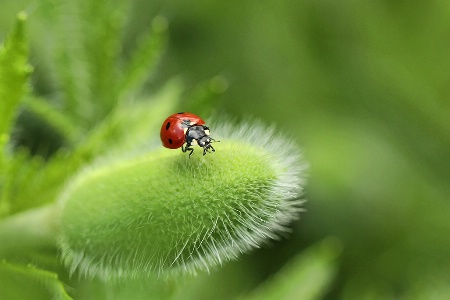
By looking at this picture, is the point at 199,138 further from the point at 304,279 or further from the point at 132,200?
the point at 304,279

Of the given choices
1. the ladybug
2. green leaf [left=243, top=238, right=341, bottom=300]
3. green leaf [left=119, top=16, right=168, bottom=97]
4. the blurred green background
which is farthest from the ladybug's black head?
the blurred green background

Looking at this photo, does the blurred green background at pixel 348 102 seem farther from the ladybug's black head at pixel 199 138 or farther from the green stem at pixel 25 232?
the ladybug's black head at pixel 199 138

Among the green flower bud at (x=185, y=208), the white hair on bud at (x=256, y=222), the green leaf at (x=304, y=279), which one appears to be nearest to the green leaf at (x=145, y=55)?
the green flower bud at (x=185, y=208)

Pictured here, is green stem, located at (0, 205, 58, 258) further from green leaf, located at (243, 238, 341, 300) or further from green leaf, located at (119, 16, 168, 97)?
green leaf, located at (243, 238, 341, 300)

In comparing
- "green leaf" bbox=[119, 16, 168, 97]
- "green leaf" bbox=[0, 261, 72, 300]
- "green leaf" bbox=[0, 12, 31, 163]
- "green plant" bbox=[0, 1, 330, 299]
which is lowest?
"green leaf" bbox=[0, 261, 72, 300]

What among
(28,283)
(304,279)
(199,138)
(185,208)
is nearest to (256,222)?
(185,208)

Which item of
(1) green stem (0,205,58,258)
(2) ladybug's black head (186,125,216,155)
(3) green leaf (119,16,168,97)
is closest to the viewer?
(2) ladybug's black head (186,125,216,155)

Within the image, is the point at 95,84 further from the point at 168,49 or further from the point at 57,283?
the point at 168,49
